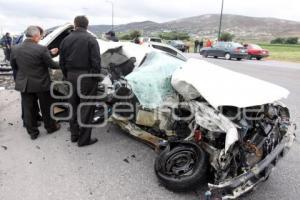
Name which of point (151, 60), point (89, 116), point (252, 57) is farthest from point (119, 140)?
point (252, 57)

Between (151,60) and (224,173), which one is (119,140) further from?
(224,173)

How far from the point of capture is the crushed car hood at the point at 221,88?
317 cm

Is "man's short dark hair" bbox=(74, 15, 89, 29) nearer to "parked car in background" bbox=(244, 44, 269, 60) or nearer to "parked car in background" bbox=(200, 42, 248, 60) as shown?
"parked car in background" bbox=(200, 42, 248, 60)

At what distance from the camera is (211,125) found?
3.23m

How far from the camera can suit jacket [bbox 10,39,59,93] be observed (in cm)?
491

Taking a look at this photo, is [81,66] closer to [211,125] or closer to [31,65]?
[31,65]

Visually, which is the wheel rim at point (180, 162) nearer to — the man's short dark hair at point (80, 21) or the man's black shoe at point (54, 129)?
the man's short dark hair at point (80, 21)

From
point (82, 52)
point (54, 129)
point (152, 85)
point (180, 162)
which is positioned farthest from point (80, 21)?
point (180, 162)

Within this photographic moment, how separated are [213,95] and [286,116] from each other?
1199 mm

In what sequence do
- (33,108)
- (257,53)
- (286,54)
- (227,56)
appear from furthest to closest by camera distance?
(286,54), (257,53), (227,56), (33,108)

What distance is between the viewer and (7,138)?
17.1 ft

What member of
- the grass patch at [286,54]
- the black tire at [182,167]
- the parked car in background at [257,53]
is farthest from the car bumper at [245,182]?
the parked car in background at [257,53]

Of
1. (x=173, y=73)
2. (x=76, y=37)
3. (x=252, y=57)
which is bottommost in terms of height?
(x=252, y=57)

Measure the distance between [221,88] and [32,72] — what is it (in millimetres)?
3146
